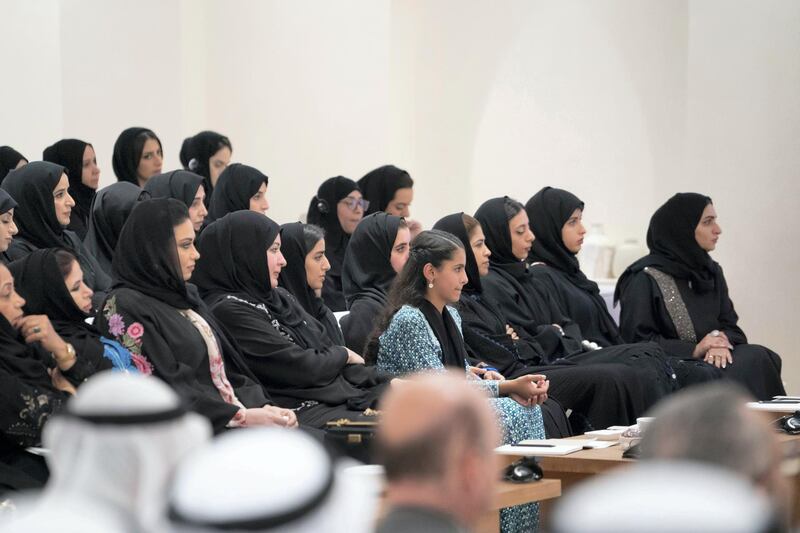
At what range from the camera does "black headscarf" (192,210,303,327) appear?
4.61 metres

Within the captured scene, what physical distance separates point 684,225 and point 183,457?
5366 millimetres

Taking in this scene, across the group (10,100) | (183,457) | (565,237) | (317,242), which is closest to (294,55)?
(10,100)

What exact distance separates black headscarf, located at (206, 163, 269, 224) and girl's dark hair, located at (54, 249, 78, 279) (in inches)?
90.5

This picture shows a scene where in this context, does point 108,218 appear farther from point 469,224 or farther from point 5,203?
point 469,224

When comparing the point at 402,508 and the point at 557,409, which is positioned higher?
the point at 402,508

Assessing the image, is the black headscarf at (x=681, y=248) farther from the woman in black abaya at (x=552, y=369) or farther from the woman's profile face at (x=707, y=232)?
the woman in black abaya at (x=552, y=369)

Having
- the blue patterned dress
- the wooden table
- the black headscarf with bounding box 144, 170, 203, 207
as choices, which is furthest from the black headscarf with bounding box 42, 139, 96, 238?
the wooden table

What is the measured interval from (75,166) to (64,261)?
2.60 metres

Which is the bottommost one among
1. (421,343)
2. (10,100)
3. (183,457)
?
(421,343)

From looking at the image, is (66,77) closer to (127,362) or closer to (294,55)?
(294,55)

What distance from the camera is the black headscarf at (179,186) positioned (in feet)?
18.9

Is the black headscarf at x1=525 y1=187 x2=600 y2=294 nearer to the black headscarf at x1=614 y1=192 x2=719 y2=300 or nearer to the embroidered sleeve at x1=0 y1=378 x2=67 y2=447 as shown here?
the black headscarf at x1=614 y1=192 x2=719 y2=300

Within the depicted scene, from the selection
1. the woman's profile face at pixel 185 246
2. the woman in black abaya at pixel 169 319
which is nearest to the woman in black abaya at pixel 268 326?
the woman in black abaya at pixel 169 319

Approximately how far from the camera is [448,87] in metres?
8.92
